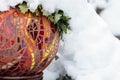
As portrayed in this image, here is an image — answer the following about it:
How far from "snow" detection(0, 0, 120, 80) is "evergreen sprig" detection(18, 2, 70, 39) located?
5.1 inches

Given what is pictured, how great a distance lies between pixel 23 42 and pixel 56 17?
9.0 inches

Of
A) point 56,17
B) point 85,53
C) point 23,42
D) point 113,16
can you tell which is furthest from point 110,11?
point 23,42

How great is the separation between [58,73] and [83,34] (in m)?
0.30

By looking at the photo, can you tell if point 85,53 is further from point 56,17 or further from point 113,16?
point 113,16

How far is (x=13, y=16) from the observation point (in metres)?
1.82

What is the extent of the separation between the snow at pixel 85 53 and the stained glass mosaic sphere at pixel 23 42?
1.05 ft

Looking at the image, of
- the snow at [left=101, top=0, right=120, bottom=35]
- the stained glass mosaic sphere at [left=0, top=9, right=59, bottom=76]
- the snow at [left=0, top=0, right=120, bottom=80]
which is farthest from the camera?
the snow at [left=101, top=0, right=120, bottom=35]

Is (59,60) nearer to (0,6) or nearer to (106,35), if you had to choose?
(106,35)

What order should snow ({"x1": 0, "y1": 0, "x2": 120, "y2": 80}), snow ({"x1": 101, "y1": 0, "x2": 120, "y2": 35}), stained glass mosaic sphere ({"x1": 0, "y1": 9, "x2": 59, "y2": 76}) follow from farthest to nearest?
snow ({"x1": 101, "y1": 0, "x2": 120, "y2": 35}), snow ({"x1": 0, "y1": 0, "x2": 120, "y2": 80}), stained glass mosaic sphere ({"x1": 0, "y1": 9, "x2": 59, "y2": 76})

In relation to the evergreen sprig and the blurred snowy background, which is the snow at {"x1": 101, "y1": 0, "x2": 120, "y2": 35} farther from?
the evergreen sprig

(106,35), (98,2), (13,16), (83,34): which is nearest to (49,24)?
(13,16)

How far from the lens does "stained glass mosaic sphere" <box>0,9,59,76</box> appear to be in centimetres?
181

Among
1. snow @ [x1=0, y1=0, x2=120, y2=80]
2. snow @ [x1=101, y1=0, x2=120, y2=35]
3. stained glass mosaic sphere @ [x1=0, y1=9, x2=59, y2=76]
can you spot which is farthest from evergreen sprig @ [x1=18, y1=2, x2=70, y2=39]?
snow @ [x1=101, y1=0, x2=120, y2=35]

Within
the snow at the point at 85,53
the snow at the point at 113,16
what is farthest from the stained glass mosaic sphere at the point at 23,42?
the snow at the point at 113,16
